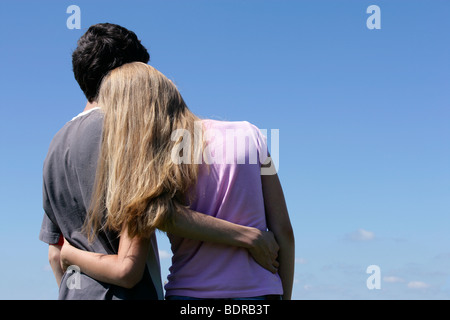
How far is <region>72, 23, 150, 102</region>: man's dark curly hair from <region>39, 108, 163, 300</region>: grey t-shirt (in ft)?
1.07

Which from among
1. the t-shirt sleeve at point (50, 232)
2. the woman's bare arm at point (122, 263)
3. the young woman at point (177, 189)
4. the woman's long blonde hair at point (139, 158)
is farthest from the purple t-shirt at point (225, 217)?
the t-shirt sleeve at point (50, 232)

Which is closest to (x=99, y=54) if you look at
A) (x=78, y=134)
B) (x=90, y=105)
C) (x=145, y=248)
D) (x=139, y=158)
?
(x=90, y=105)

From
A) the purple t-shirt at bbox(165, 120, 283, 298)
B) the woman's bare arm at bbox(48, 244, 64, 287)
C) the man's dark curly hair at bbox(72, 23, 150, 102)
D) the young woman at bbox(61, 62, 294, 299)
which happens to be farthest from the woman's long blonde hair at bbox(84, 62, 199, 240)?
the woman's bare arm at bbox(48, 244, 64, 287)

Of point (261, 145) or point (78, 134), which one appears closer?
point (78, 134)

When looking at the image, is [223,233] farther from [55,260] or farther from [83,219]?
Result: [55,260]

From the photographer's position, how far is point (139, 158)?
2.56 meters

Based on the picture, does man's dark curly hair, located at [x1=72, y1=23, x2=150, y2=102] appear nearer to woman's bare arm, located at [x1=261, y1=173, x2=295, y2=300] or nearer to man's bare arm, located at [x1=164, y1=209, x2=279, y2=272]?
man's bare arm, located at [x1=164, y1=209, x2=279, y2=272]

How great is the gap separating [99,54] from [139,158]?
2.80 feet

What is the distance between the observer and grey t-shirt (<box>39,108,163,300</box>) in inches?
103

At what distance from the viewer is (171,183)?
2.56m

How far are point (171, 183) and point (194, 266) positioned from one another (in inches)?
18.5
